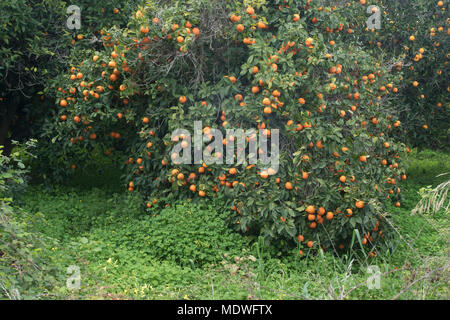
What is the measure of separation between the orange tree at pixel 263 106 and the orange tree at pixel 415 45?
1654 mm

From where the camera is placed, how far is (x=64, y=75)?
18.9 feet

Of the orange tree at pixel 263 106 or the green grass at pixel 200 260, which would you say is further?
the orange tree at pixel 263 106

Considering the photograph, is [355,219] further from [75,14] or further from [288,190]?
[75,14]

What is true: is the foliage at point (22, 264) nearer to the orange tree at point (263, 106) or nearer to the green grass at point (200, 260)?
the green grass at point (200, 260)

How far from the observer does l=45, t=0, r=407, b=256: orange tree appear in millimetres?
4434

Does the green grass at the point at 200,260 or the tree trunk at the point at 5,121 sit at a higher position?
the tree trunk at the point at 5,121

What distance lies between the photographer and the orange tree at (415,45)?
22.4 feet

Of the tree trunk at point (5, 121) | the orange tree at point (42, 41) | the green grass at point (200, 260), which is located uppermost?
the orange tree at point (42, 41)

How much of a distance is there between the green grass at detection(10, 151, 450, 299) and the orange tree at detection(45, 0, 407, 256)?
0.69ft

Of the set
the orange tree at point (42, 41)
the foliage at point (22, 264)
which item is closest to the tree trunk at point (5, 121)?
the orange tree at point (42, 41)

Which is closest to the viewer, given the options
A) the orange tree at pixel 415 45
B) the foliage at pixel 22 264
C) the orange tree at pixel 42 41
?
the foliage at pixel 22 264

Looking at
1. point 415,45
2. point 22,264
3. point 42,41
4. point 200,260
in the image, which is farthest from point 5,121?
point 415,45

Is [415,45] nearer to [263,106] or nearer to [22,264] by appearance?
[263,106]
